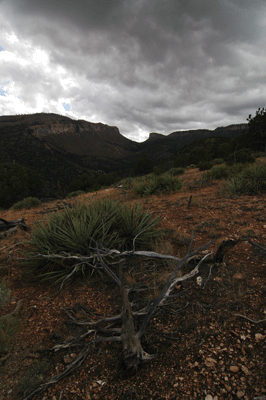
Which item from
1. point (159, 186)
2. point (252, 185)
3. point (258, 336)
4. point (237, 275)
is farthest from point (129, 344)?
point (159, 186)

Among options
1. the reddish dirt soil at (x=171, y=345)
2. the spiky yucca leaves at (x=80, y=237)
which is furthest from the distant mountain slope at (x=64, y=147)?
the reddish dirt soil at (x=171, y=345)

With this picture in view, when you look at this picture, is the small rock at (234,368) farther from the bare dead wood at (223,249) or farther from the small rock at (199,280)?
the bare dead wood at (223,249)

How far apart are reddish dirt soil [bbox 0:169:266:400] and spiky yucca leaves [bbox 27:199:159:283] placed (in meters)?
0.27

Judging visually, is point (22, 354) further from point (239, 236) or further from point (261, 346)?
point (239, 236)

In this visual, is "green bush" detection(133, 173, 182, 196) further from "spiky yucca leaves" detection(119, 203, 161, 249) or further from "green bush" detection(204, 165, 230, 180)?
"spiky yucca leaves" detection(119, 203, 161, 249)

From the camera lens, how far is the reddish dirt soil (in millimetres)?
1225

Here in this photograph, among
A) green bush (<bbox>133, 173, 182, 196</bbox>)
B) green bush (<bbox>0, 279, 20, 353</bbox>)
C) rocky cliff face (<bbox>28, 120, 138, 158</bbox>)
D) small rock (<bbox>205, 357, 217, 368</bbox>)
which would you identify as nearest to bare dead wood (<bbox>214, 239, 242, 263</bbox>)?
small rock (<bbox>205, 357, 217, 368</bbox>)

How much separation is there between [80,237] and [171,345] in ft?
5.96

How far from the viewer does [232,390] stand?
3.66 feet

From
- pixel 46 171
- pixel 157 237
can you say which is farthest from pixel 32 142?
Result: pixel 157 237

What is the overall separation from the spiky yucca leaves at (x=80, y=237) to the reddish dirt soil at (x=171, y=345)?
0.90 ft

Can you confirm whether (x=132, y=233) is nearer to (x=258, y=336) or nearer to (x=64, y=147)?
(x=258, y=336)

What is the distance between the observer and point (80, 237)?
276 centimetres

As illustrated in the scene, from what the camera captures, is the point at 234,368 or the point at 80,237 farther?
the point at 80,237
